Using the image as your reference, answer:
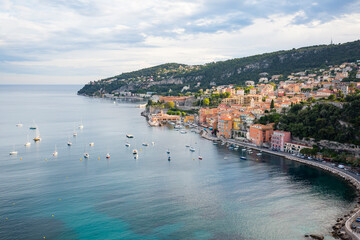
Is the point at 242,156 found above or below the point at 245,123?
below

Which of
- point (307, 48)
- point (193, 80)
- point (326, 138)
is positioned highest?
point (307, 48)

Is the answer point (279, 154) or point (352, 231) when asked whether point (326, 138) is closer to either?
point (279, 154)

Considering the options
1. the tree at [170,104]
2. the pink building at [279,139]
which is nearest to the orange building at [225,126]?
the pink building at [279,139]

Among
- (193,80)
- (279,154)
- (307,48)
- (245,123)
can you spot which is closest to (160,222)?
(279,154)

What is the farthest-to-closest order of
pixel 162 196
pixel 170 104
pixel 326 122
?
1. pixel 170 104
2. pixel 326 122
3. pixel 162 196

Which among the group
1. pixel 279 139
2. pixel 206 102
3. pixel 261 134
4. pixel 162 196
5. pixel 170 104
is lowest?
pixel 162 196

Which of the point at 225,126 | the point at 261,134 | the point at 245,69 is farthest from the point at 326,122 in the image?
the point at 245,69

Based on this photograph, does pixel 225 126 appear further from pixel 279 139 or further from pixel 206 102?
pixel 206 102
